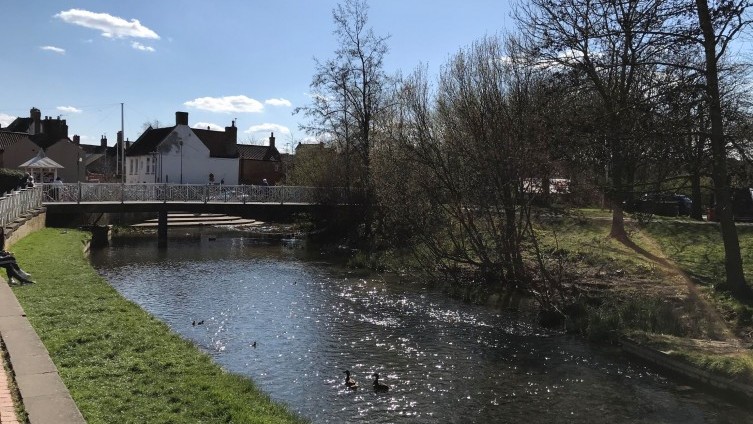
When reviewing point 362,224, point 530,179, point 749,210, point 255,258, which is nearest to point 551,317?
point 530,179

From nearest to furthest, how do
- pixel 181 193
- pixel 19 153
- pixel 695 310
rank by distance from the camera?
pixel 695 310, pixel 181 193, pixel 19 153

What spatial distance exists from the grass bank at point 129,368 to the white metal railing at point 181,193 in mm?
20364

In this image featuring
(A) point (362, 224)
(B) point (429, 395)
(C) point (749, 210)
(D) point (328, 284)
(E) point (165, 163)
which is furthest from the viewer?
(E) point (165, 163)

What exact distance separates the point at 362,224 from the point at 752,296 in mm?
21199

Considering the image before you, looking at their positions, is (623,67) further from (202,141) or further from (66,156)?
(66,156)

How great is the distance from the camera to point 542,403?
373 inches

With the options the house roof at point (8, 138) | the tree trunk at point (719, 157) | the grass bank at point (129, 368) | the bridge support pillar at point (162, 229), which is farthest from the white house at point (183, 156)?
the tree trunk at point (719, 157)

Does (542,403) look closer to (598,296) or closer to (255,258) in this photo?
(598,296)

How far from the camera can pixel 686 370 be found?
10.8 meters

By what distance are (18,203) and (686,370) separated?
23.5 meters

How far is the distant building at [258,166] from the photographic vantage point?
7200 cm

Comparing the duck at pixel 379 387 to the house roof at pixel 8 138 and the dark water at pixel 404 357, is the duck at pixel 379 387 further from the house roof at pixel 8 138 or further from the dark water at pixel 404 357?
the house roof at pixel 8 138

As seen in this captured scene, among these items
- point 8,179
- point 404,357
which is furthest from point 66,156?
point 404,357

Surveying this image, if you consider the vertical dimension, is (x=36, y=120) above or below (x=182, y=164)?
above
